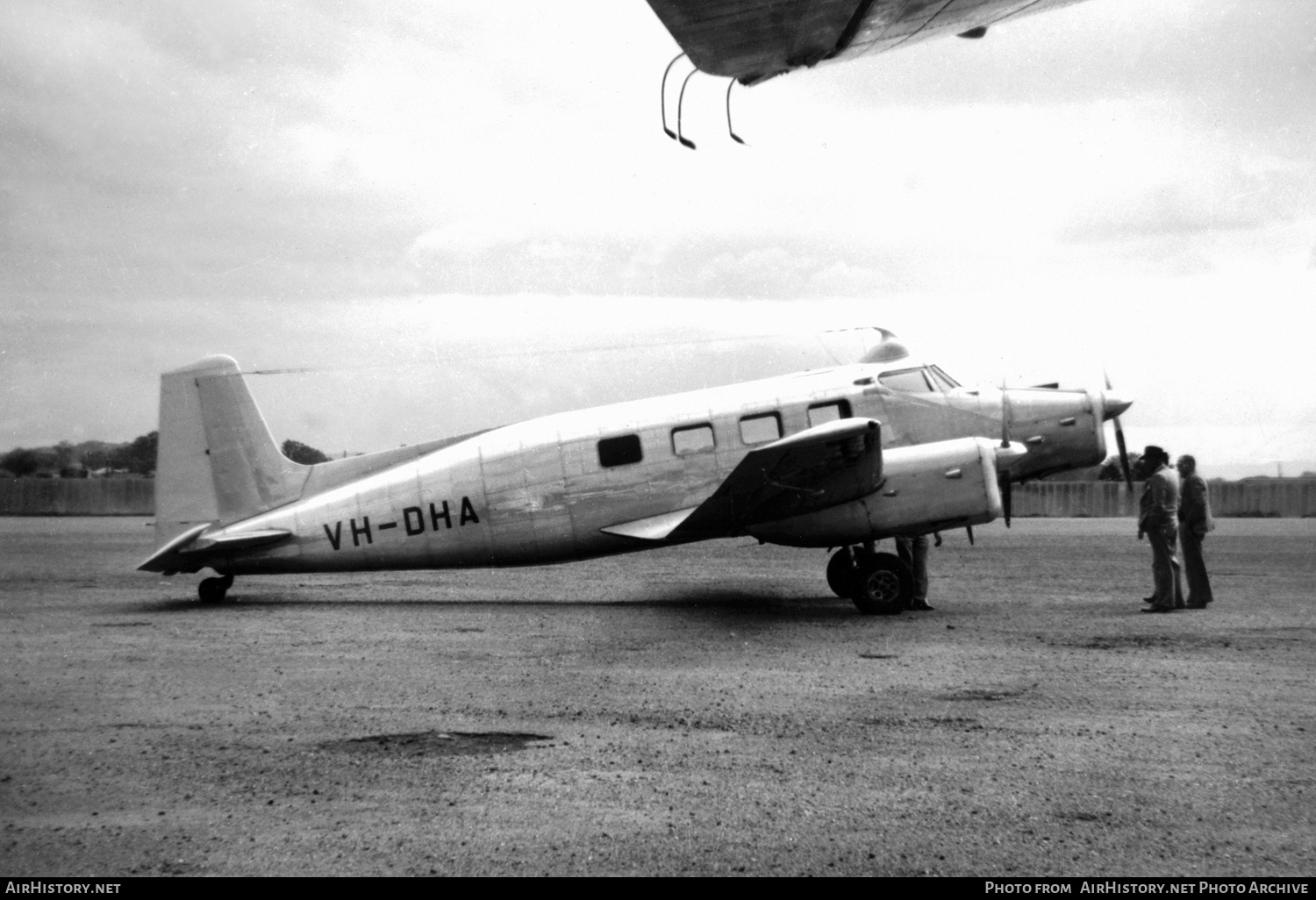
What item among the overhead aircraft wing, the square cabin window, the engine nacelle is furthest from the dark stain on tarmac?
the square cabin window

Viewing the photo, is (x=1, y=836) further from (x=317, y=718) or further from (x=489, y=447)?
(x=489, y=447)

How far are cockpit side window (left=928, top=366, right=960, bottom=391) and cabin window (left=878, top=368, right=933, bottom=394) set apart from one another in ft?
0.67

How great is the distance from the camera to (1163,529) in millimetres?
14227

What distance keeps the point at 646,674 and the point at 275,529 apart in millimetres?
7590

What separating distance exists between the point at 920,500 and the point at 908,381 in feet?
7.00

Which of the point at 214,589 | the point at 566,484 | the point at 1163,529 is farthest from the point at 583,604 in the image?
the point at 1163,529

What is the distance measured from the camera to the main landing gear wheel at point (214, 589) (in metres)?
15.5

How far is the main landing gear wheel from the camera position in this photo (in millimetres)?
15500

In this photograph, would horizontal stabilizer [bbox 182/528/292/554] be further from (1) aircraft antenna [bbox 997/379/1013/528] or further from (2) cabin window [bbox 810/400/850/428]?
(1) aircraft antenna [bbox 997/379/1013/528]

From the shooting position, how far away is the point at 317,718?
7.98 m

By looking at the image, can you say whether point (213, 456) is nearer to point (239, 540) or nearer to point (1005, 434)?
point (239, 540)

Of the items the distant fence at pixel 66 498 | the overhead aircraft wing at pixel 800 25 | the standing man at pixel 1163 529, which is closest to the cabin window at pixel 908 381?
the standing man at pixel 1163 529

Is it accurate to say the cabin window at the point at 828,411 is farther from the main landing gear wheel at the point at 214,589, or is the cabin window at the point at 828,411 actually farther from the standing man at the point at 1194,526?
the main landing gear wheel at the point at 214,589

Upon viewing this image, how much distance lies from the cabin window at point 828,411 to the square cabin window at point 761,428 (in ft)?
1.56
